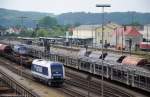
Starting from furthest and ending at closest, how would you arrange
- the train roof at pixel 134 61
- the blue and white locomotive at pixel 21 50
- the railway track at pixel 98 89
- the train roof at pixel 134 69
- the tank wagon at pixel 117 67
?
the blue and white locomotive at pixel 21 50
the train roof at pixel 134 61
the tank wagon at pixel 117 67
the train roof at pixel 134 69
the railway track at pixel 98 89

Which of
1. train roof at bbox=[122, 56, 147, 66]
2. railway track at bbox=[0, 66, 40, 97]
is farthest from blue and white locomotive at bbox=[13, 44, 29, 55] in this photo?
train roof at bbox=[122, 56, 147, 66]

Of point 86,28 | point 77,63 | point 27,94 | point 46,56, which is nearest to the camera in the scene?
point 27,94

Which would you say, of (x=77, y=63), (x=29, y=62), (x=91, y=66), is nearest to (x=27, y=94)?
(x=91, y=66)

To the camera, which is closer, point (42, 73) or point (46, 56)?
point (42, 73)

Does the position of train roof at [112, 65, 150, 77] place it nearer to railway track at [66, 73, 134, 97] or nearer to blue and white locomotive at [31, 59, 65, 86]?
railway track at [66, 73, 134, 97]

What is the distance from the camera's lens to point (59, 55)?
78.5m

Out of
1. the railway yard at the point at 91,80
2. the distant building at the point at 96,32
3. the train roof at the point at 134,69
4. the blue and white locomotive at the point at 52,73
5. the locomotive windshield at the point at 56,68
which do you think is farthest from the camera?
the distant building at the point at 96,32

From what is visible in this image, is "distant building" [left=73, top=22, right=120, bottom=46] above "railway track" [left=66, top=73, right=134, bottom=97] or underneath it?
→ above

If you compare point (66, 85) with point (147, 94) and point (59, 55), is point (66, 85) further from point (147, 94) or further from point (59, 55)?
point (59, 55)

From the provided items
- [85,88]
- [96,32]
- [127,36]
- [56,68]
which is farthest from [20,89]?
[96,32]

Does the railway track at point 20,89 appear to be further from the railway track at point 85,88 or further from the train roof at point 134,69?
the train roof at point 134,69

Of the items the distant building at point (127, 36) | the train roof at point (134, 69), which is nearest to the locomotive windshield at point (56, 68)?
the train roof at point (134, 69)

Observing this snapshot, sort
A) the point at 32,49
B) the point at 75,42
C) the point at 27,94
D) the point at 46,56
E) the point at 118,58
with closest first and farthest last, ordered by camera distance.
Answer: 1. the point at 27,94
2. the point at 118,58
3. the point at 46,56
4. the point at 32,49
5. the point at 75,42

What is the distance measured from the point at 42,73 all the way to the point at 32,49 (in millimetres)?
40760
